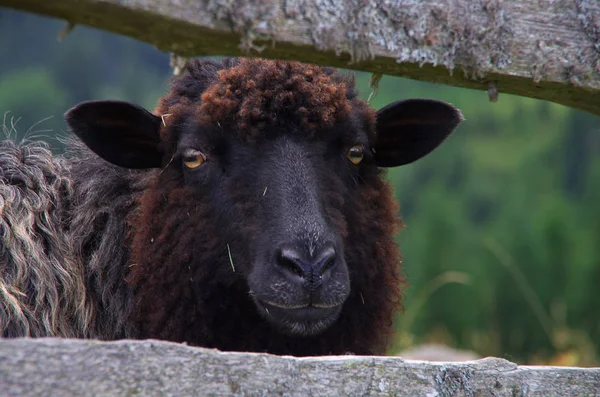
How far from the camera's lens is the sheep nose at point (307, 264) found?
3.39 meters

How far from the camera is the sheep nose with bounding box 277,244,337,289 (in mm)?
3389

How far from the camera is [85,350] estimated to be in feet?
6.95

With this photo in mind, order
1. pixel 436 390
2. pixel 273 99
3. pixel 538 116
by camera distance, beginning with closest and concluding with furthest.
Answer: pixel 436 390 < pixel 273 99 < pixel 538 116

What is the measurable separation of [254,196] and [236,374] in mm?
1537

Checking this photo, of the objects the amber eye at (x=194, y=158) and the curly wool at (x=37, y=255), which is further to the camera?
the amber eye at (x=194, y=158)

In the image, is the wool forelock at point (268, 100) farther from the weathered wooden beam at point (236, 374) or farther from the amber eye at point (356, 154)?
the weathered wooden beam at point (236, 374)

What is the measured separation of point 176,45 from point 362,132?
1940 millimetres

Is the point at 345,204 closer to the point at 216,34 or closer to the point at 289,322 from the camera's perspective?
the point at 289,322

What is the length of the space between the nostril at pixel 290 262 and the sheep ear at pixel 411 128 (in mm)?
1195

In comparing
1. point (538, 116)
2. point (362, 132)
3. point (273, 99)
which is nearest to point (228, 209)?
point (273, 99)

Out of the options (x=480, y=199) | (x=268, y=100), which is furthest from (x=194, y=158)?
(x=480, y=199)

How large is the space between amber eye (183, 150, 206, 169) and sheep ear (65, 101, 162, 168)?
0.30 meters

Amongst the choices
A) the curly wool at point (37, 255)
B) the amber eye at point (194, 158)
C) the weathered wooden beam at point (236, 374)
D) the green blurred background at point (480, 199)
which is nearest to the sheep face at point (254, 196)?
the amber eye at point (194, 158)

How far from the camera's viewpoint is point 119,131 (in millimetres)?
4031
